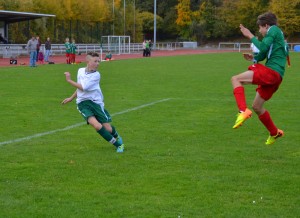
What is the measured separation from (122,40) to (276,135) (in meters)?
57.5

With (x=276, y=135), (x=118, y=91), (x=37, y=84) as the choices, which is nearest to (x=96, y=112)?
(x=276, y=135)

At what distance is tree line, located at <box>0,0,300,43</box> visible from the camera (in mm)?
62094

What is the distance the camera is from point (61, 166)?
856cm

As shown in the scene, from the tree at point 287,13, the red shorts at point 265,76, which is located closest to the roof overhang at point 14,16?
the red shorts at point 265,76

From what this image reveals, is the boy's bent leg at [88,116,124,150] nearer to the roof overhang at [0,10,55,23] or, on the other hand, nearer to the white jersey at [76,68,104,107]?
the white jersey at [76,68,104,107]

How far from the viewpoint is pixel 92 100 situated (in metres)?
9.68

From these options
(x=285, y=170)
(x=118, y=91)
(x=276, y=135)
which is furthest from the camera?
(x=118, y=91)

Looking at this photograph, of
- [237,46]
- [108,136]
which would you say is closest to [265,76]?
[108,136]

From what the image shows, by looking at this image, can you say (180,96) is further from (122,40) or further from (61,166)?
(122,40)

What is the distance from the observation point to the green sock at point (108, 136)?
9664 mm

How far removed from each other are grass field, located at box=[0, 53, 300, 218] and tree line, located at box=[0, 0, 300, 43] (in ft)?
146

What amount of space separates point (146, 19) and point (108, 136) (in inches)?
3572

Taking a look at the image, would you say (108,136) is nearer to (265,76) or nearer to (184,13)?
(265,76)

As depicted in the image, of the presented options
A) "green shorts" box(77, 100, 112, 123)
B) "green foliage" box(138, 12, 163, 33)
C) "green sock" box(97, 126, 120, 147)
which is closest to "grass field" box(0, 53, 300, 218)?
"green sock" box(97, 126, 120, 147)
